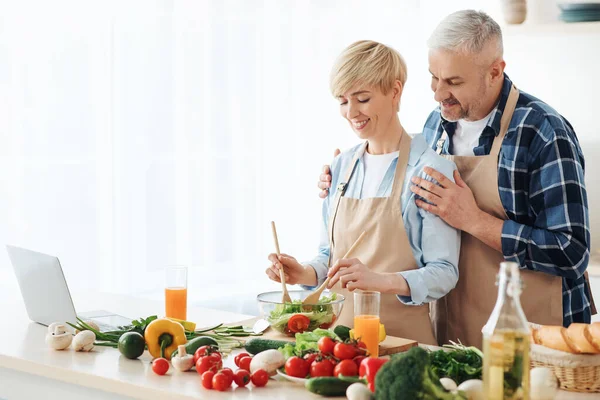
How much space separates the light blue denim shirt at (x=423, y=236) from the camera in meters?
2.40

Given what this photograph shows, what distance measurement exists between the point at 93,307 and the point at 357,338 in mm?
1239

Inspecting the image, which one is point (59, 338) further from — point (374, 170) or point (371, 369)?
point (374, 170)

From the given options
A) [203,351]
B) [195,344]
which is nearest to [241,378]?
[203,351]

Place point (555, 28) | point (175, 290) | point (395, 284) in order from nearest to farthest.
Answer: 1. point (395, 284)
2. point (175, 290)
3. point (555, 28)

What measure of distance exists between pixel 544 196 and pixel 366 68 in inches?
26.0

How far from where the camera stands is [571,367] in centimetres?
181

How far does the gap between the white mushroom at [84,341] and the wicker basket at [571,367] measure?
1.12m

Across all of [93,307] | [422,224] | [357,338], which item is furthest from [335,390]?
[93,307]

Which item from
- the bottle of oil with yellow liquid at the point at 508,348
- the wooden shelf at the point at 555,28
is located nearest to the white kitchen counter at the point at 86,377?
the bottle of oil with yellow liquid at the point at 508,348

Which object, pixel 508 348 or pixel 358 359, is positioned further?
pixel 358 359

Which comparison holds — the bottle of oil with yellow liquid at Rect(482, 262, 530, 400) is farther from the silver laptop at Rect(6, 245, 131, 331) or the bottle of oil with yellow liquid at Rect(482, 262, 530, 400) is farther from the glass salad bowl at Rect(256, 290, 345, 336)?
the silver laptop at Rect(6, 245, 131, 331)

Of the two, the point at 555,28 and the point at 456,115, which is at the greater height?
the point at 555,28

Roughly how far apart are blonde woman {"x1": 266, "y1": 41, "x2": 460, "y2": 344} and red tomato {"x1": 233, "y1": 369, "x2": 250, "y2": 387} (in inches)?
25.9

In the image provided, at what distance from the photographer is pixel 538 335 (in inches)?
73.7
